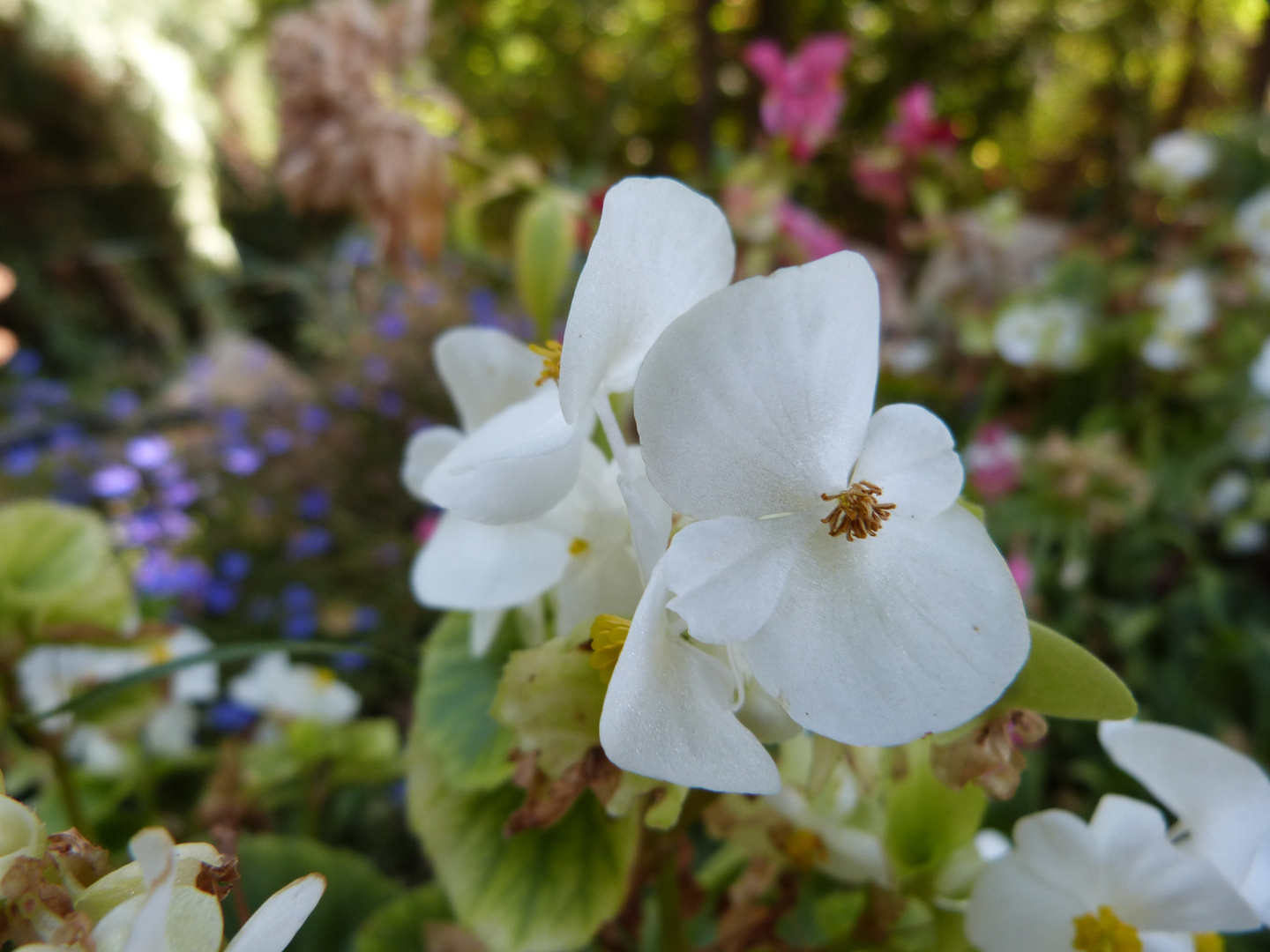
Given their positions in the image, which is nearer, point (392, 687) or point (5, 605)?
point (5, 605)

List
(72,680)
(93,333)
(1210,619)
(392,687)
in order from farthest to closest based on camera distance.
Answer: (93,333)
(392,687)
(1210,619)
(72,680)

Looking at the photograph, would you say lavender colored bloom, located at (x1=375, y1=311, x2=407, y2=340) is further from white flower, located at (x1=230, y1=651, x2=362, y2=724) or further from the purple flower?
white flower, located at (x1=230, y1=651, x2=362, y2=724)

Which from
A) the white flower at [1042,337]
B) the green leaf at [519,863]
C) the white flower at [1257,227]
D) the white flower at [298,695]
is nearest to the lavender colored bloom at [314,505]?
the white flower at [298,695]

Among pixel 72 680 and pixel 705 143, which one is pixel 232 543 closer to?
pixel 72 680

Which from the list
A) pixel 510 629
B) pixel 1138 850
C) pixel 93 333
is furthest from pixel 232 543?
pixel 93 333

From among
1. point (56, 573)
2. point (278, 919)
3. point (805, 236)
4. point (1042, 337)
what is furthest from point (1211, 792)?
point (1042, 337)

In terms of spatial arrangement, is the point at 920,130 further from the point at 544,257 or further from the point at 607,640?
the point at 607,640
